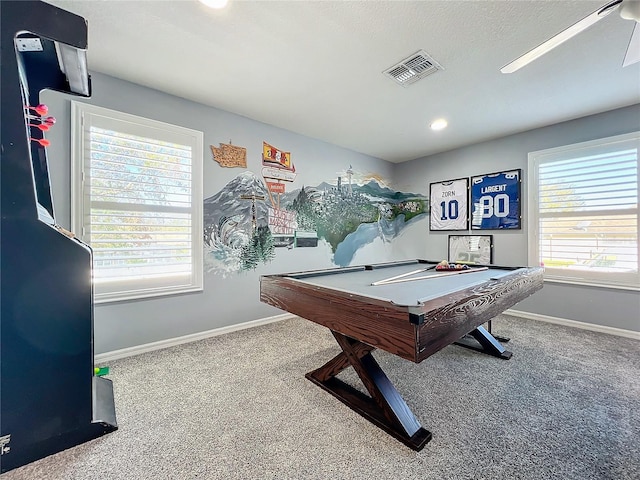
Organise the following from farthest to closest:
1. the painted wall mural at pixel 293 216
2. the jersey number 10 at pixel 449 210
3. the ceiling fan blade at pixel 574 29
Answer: the jersey number 10 at pixel 449 210
the painted wall mural at pixel 293 216
the ceiling fan blade at pixel 574 29

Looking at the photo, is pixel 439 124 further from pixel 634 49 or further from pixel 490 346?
pixel 490 346

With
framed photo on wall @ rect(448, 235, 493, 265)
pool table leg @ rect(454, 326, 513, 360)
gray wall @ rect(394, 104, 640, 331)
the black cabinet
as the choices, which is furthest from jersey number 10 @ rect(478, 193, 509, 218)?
the black cabinet

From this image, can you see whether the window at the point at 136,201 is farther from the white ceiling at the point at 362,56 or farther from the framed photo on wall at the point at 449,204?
the framed photo on wall at the point at 449,204

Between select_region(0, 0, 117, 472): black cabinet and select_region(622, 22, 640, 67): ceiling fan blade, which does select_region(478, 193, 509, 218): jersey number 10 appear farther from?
select_region(0, 0, 117, 472): black cabinet

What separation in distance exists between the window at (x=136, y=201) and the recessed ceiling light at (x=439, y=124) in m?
2.68

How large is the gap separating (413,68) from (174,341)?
3249mm

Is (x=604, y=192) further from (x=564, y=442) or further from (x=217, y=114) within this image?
(x=217, y=114)

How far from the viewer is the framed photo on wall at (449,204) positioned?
4.07m

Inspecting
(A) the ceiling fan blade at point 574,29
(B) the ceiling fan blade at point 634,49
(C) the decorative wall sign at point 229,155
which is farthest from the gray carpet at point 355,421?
(B) the ceiling fan blade at point 634,49

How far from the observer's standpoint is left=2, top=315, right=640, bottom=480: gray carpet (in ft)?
3.95

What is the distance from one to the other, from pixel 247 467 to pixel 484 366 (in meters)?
1.89

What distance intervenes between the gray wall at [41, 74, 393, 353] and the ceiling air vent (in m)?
1.62

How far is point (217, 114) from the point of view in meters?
2.88

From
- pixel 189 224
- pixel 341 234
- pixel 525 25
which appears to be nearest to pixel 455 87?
pixel 525 25
